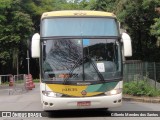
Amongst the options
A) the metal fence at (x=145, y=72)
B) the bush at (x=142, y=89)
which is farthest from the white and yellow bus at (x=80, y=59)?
the metal fence at (x=145, y=72)

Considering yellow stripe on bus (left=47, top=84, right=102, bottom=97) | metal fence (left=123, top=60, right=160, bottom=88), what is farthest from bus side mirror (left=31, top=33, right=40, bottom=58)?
metal fence (left=123, top=60, right=160, bottom=88)

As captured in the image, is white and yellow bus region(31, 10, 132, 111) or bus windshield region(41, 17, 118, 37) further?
bus windshield region(41, 17, 118, 37)

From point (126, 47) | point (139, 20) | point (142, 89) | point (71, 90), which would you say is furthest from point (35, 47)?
point (139, 20)

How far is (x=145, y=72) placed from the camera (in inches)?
864

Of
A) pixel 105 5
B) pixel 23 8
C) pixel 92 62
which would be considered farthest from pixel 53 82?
pixel 23 8

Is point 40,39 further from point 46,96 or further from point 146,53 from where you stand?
point 146,53

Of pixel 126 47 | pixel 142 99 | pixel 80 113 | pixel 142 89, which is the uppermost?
pixel 126 47

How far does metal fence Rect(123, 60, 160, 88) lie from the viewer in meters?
20.9

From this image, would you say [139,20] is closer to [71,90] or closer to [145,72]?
[145,72]

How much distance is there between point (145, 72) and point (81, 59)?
9.78m

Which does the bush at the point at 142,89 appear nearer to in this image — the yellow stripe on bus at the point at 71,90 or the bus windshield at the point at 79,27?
the bus windshield at the point at 79,27

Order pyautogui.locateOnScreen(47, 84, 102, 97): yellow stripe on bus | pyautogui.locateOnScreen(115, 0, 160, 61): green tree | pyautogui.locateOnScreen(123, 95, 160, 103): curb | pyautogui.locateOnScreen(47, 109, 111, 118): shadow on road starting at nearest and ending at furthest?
pyautogui.locateOnScreen(47, 84, 102, 97): yellow stripe on bus, pyautogui.locateOnScreen(47, 109, 111, 118): shadow on road, pyautogui.locateOnScreen(123, 95, 160, 103): curb, pyautogui.locateOnScreen(115, 0, 160, 61): green tree

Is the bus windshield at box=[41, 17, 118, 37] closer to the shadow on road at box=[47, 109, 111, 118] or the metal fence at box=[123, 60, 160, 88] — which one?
the shadow on road at box=[47, 109, 111, 118]

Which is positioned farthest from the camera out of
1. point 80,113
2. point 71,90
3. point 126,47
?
point 80,113
